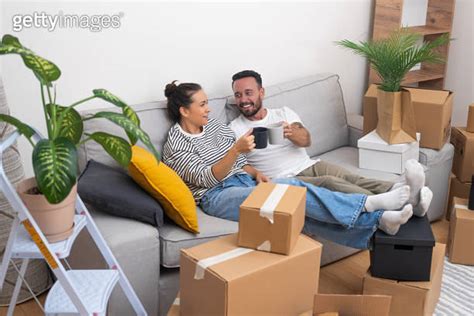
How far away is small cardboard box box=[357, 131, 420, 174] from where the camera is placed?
313 cm

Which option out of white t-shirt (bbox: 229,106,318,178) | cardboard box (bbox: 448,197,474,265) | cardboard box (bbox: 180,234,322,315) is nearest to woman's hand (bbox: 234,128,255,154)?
white t-shirt (bbox: 229,106,318,178)

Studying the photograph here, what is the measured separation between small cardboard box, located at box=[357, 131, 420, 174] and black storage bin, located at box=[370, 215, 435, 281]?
0.68 meters

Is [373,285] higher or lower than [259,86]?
lower

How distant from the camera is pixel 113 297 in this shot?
2283 mm

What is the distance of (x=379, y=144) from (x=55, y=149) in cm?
193

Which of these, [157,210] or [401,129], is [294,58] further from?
[157,210]

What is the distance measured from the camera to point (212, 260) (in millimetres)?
2027

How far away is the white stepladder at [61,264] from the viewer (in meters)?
1.79

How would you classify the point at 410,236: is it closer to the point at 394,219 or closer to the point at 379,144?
the point at 394,219

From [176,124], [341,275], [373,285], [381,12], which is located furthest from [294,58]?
[373,285]

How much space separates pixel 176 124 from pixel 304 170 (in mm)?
730

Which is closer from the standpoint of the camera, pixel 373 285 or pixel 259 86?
pixel 373 285

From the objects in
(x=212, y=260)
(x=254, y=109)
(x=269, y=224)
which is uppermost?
(x=254, y=109)

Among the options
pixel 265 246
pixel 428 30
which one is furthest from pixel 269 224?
pixel 428 30
